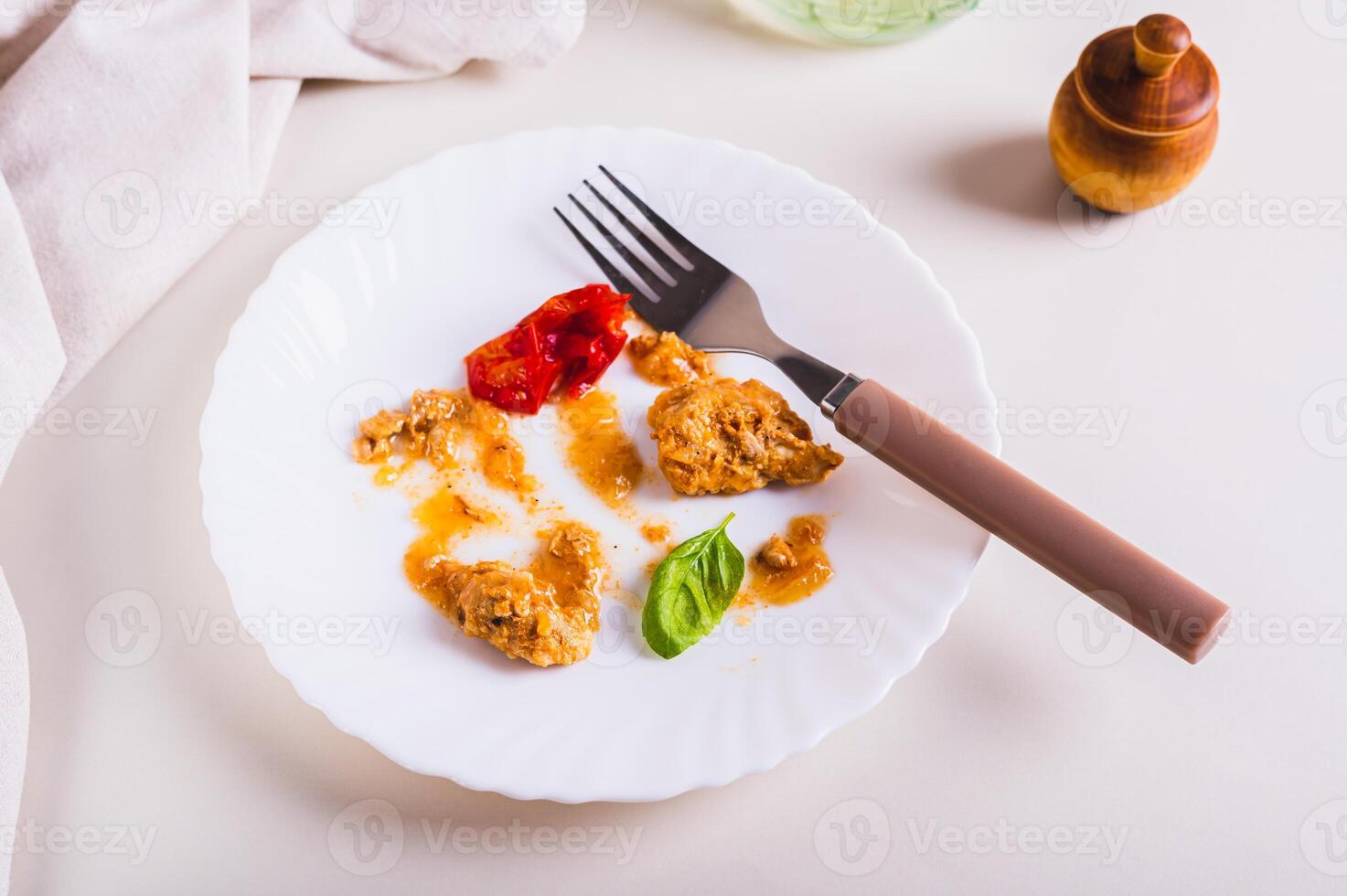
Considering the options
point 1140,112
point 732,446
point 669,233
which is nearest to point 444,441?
point 732,446

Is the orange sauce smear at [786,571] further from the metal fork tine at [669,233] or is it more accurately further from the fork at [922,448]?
the metal fork tine at [669,233]

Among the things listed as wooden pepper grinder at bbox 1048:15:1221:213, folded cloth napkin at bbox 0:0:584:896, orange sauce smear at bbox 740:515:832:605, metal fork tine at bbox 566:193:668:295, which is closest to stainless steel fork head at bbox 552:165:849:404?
metal fork tine at bbox 566:193:668:295

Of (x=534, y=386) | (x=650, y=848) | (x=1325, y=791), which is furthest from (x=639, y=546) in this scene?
(x=1325, y=791)

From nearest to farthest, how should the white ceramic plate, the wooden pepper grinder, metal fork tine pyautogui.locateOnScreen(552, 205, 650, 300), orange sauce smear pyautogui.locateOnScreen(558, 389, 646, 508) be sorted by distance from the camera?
the white ceramic plate → orange sauce smear pyautogui.locateOnScreen(558, 389, 646, 508) → the wooden pepper grinder → metal fork tine pyautogui.locateOnScreen(552, 205, 650, 300)

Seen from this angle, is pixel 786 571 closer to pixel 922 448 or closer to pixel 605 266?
pixel 922 448

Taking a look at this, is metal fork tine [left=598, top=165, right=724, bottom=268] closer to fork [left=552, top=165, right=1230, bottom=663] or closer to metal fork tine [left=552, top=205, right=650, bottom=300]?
fork [left=552, top=165, right=1230, bottom=663]

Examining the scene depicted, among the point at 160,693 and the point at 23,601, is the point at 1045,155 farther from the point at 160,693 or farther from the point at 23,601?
the point at 23,601

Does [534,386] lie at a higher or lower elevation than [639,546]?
higher
